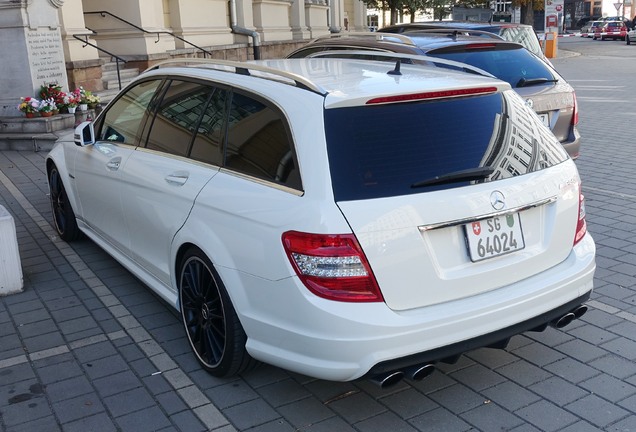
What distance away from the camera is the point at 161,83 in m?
4.89

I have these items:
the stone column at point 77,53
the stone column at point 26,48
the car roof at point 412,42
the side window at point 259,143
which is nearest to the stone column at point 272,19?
the stone column at point 77,53

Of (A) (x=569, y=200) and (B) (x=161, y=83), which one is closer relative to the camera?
(A) (x=569, y=200)

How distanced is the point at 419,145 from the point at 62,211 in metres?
4.17

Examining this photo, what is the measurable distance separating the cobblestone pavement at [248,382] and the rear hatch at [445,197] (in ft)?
2.26

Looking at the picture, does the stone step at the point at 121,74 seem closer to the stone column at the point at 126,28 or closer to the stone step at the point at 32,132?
the stone column at the point at 126,28

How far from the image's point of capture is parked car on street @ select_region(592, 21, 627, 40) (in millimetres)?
52406

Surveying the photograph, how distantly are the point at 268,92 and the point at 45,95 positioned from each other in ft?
30.3

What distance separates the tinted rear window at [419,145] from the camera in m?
3.30

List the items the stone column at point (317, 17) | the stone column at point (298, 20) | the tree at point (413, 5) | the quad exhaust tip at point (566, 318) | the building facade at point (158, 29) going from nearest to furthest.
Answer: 1. the quad exhaust tip at point (566, 318)
2. the building facade at point (158, 29)
3. the stone column at point (298, 20)
4. the stone column at point (317, 17)
5. the tree at point (413, 5)

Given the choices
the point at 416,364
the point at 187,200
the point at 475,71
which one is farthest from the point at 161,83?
the point at 416,364

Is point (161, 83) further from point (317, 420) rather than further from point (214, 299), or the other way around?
point (317, 420)

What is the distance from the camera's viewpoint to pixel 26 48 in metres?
11.6

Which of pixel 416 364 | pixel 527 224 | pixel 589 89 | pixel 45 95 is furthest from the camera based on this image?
pixel 589 89

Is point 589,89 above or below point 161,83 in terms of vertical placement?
below
